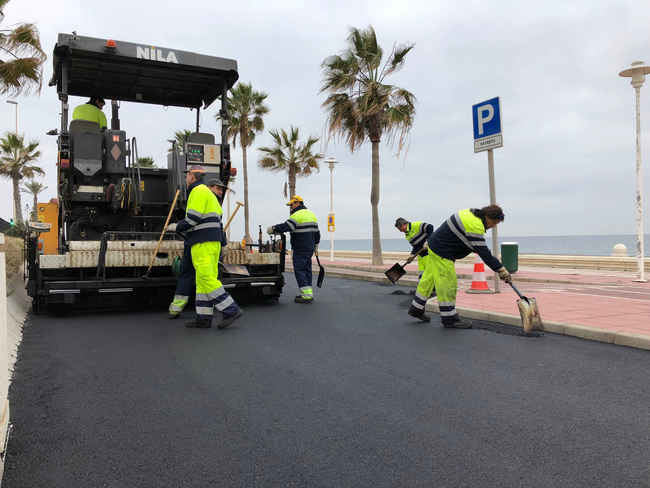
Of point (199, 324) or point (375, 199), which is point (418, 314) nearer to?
point (199, 324)

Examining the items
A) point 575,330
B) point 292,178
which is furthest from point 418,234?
point 292,178

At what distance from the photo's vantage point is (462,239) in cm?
639

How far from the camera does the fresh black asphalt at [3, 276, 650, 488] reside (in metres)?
2.50

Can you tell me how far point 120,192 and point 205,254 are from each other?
2280mm

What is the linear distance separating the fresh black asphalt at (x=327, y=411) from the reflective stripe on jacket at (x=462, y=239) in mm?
948

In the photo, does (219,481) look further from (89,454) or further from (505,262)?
(505,262)

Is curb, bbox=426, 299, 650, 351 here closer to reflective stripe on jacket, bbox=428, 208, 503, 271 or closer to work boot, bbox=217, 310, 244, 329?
reflective stripe on jacket, bbox=428, 208, 503, 271

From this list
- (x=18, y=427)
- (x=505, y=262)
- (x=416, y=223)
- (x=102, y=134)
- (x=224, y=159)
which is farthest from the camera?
(x=505, y=262)

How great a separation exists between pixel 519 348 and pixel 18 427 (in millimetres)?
4232

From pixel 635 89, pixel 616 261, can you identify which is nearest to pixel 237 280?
pixel 635 89

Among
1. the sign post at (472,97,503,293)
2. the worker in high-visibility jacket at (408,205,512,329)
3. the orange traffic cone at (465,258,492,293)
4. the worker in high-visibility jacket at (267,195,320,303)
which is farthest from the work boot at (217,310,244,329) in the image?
the orange traffic cone at (465,258,492,293)

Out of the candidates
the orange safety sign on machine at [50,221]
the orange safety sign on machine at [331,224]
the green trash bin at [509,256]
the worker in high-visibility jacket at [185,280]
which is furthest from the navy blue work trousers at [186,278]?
the orange safety sign on machine at [331,224]

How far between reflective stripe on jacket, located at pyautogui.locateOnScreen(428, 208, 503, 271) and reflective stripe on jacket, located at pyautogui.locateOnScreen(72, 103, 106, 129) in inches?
203

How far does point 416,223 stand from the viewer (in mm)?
8867
